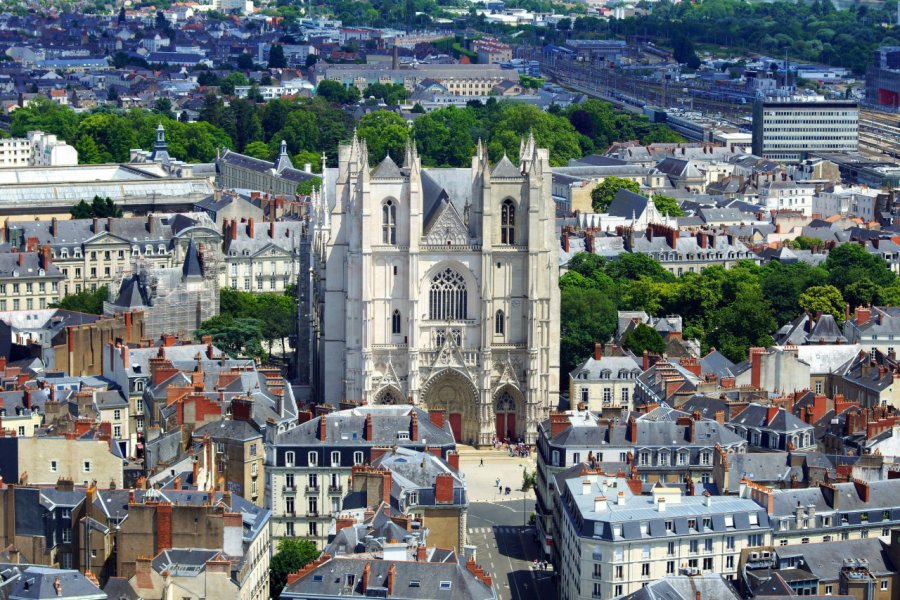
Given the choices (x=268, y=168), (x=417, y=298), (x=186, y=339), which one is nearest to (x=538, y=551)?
(x=417, y=298)

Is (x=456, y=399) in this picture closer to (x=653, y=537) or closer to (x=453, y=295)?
(x=453, y=295)

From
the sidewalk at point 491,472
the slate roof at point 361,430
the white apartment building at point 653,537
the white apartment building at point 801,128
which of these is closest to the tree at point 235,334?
the sidewalk at point 491,472

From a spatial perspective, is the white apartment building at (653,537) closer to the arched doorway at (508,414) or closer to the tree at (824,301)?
the arched doorway at (508,414)

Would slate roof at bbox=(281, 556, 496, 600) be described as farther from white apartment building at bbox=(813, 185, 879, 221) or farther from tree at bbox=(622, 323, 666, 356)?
white apartment building at bbox=(813, 185, 879, 221)

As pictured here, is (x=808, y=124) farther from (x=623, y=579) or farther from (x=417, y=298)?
(x=623, y=579)

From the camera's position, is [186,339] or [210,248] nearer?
[186,339]

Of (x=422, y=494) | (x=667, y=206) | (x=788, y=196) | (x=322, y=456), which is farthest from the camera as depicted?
(x=788, y=196)

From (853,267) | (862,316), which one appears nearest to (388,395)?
(862,316)
